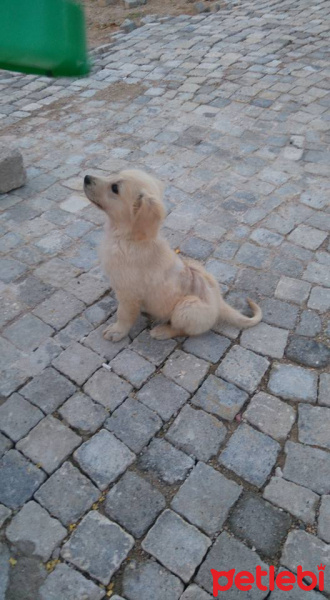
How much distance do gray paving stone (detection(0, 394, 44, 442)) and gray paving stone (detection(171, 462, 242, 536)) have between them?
4.24 feet

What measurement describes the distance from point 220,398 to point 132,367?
825 millimetres

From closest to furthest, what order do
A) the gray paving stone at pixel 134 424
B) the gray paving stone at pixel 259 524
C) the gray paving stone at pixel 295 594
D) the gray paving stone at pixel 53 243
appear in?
1. the gray paving stone at pixel 295 594
2. the gray paving stone at pixel 259 524
3. the gray paving stone at pixel 134 424
4. the gray paving stone at pixel 53 243

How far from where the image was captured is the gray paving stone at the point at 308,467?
127 inches

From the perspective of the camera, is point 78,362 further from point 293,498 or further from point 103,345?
point 293,498

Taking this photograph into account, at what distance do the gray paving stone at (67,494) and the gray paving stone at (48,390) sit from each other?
585 mm

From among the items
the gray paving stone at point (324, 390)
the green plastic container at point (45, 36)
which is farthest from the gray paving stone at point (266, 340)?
the green plastic container at point (45, 36)

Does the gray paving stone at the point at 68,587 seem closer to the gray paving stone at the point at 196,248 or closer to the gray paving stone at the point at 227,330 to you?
the gray paving stone at the point at 227,330

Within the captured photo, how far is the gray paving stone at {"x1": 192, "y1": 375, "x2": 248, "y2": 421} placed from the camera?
3670 mm

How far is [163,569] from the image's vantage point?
2830 mm

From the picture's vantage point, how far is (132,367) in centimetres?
398

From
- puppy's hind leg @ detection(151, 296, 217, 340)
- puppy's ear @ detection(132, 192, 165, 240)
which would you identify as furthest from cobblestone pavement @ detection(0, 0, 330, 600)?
puppy's ear @ detection(132, 192, 165, 240)

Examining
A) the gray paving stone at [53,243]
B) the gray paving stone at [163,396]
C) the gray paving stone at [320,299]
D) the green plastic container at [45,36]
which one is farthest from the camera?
the gray paving stone at [53,243]

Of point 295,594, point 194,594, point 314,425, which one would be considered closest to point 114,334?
point 314,425

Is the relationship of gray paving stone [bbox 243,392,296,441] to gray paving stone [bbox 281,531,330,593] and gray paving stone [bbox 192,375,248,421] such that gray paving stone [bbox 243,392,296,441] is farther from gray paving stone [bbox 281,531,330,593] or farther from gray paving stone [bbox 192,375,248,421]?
gray paving stone [bbox 281,531,330,593]
